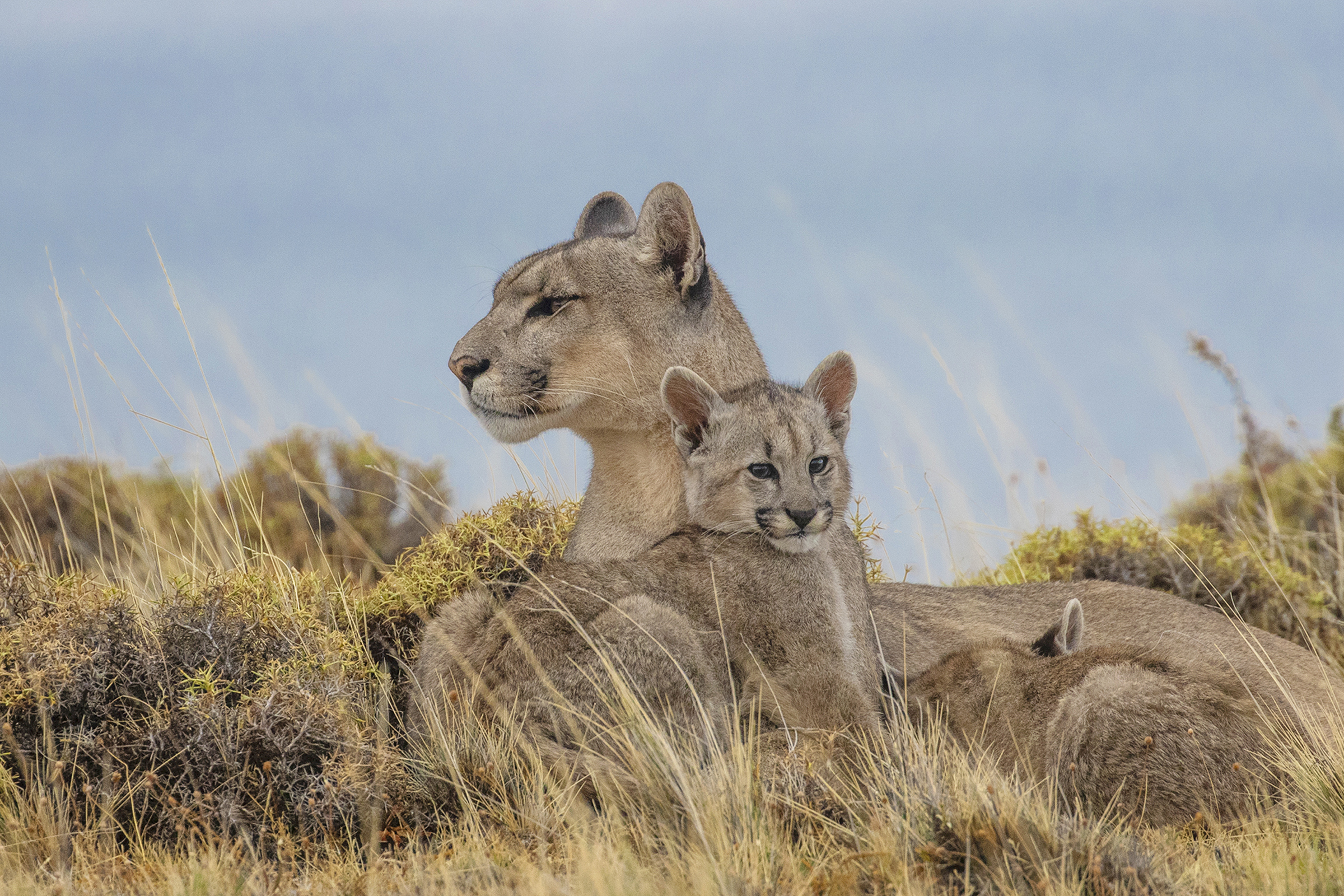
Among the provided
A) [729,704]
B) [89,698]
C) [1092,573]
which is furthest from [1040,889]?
[1092,573]

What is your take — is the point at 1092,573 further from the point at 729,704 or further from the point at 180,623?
the point at 180,623

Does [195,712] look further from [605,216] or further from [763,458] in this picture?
[605,216]

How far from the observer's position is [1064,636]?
6898mm

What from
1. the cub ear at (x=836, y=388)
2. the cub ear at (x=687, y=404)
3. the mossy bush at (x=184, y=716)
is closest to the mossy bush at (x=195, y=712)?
the mossy bush at (x=184, y=716)

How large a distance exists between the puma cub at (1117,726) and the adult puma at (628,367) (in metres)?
0.60

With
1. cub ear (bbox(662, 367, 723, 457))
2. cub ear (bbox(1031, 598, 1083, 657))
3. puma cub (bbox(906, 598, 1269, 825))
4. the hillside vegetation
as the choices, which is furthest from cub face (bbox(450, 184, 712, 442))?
cub ear (bbox(1031, 598, 1083, 657))

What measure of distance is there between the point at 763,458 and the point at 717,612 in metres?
0.81

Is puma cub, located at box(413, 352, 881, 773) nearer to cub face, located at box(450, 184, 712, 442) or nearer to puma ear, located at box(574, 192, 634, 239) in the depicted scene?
cub face, located at box(450, 184, 712, 442)

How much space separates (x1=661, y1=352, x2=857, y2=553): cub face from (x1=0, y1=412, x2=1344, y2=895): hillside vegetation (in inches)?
42.5

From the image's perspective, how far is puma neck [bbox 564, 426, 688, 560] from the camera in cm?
702

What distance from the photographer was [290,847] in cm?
566

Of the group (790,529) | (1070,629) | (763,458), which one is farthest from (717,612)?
(1070,629)

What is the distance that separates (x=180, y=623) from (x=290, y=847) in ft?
5.94

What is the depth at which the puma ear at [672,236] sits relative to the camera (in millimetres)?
6957
